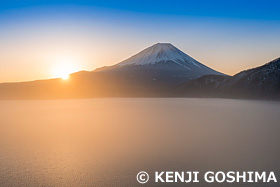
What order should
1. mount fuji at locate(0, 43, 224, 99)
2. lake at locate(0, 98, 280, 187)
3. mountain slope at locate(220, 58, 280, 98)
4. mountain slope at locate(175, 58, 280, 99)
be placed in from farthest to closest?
1. mount fuji at locate(0, 43, 224, 99)
2. mountain slope at locate(175, 58, 280, 99)
3. mountain slope at locate(220, 58, 280, 98)
4. lake at locate(0, 98, 280, 187)

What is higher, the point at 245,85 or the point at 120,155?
the point at 245,85

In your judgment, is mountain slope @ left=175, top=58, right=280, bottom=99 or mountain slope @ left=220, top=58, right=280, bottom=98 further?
mountain slope @ left=175, top=58, right=280, bottom=99

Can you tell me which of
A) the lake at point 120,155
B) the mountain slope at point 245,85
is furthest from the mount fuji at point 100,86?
the lake at point 120,155

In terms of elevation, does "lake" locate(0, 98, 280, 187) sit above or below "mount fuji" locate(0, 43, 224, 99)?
below

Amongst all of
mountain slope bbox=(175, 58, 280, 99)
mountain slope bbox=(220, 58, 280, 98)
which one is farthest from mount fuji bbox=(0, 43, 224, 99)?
mountain slope bbox=(220, 58, 280, 98)

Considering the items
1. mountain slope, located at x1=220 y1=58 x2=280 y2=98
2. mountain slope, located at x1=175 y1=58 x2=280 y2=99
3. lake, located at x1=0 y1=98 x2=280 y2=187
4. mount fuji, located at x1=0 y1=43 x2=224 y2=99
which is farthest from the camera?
mount fuji, located at x1=0 y1=43 x2=224 y2=99

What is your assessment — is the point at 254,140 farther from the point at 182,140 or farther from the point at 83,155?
the point at 83,155

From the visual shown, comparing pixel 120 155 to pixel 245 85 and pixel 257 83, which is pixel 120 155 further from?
pixel 245 85

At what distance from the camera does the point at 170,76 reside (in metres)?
192

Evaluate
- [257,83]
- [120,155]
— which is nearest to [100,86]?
[257,83]

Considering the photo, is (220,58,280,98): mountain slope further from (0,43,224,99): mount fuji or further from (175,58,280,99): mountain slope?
(0,43,224,99): mount fuji

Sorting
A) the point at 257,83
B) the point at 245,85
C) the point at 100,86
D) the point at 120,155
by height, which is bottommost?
the point at 120,155

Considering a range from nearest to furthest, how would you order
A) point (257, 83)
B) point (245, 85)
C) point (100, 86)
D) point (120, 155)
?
1. point (120, 155)
2. point (257, 83)
3. point (245, 85)
4. point (100, 86)

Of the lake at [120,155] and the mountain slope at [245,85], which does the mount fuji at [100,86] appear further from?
the lake at [120,155]
